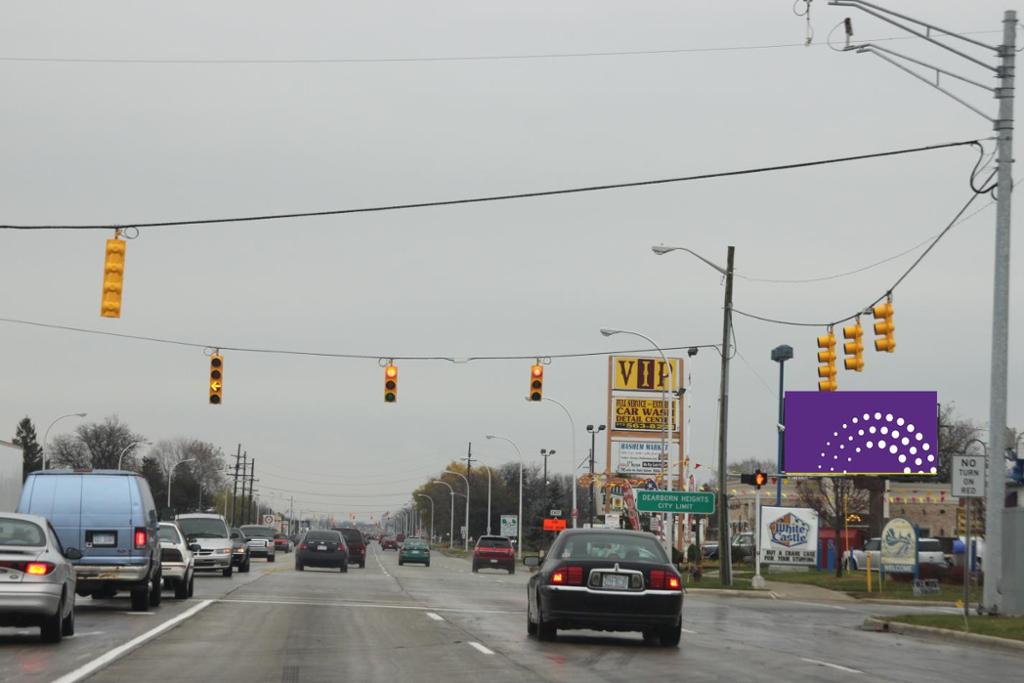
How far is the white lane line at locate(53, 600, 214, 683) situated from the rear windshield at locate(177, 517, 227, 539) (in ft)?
56.6

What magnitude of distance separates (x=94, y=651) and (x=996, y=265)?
1788cm

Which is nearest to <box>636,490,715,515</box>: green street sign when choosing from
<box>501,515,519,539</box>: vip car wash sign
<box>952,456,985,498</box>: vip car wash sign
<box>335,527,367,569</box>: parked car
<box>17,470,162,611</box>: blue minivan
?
<box>335,527,367,569</box>: parked car

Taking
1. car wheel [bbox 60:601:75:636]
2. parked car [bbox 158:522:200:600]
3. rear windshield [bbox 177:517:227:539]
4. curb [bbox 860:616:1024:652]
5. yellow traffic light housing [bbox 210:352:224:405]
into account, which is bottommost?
curb [bbox 860:616:1024:652]

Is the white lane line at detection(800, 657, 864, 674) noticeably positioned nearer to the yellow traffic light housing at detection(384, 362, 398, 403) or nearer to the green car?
the yellow traffic light housing at detection(384, 362, 398, 403)

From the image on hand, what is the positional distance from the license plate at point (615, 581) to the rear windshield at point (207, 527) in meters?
24.5

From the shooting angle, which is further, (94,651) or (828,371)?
(828,371)

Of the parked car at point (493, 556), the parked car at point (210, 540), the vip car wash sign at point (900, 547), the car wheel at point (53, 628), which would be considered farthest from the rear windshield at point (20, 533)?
the parked car at point (493, 556)

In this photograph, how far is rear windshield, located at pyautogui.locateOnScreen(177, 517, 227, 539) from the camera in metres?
41.2

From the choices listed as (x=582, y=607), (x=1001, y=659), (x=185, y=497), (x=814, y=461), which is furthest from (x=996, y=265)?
(x=185, y=497)

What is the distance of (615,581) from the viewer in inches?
739

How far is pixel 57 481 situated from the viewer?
2383cm

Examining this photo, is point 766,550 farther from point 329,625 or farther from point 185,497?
point 185,497

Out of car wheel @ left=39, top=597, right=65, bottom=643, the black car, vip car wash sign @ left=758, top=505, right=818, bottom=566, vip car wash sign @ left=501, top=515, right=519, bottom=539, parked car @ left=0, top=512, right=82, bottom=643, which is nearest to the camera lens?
parked car @ left=0, top=512, right=82, bottom=643

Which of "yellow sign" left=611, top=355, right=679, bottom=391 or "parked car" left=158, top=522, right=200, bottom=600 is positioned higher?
"yellow sign" left=611, top=355, right=679, bottom=391
